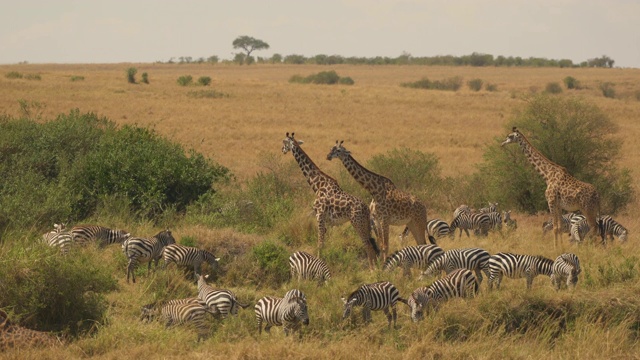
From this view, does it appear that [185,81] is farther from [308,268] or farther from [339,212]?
[308,268]

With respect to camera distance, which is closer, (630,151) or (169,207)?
(169,207)

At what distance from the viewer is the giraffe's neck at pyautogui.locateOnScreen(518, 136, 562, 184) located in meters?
15.4

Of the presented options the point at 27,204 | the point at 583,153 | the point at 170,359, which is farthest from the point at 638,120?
the point at 170,359

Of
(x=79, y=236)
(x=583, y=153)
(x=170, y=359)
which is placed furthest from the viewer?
(x=583, y=153)

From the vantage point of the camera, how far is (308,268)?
11.0 meters

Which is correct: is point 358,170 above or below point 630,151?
above

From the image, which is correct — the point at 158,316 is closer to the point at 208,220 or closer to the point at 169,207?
the point at 208,220

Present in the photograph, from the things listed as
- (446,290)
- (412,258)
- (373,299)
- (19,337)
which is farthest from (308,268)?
(19,337)

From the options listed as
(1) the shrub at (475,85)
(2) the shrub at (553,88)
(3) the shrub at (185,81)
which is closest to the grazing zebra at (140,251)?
(3) the shrub at (185,81)

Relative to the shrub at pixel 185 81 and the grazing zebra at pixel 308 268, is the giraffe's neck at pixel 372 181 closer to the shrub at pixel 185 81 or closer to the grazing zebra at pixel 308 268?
the grazing zebra at pixel 308 268

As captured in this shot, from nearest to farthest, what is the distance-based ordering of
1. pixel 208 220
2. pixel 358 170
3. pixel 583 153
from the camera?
pixel 358 170, pixel 208 220, pixel 583 153

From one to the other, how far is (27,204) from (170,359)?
243 inches

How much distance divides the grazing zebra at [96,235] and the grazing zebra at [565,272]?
605 centimetres

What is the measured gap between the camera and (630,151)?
32188 mm
